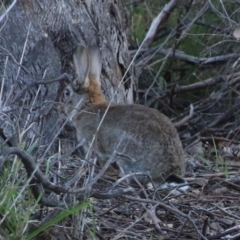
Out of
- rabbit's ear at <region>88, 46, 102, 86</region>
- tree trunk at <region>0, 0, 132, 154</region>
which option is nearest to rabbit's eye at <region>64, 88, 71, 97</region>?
tree trunk at <region>0, 0, 132, 154</region>

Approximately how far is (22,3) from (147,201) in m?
2.40

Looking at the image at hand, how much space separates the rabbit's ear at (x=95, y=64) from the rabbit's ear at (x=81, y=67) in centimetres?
5

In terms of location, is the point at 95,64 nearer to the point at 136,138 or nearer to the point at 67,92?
the point at 67,92

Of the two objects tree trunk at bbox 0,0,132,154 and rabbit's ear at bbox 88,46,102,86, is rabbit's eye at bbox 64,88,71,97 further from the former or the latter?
rabbit's ear at bbox 88,46,102,86

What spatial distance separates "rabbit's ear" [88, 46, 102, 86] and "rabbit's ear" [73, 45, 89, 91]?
0.05m

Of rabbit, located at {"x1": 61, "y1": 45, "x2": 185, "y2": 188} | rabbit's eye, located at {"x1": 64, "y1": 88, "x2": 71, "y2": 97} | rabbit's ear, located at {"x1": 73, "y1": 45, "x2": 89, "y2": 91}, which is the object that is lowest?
rabbit, located at {"x1": 61, "y1": 45, "x2": 185, "y2": 188}

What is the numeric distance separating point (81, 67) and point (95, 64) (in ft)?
0.42

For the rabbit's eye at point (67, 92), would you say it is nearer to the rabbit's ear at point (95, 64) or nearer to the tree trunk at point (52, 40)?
the tree trunk at point (52, 40)

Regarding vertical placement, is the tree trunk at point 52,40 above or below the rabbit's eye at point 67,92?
above

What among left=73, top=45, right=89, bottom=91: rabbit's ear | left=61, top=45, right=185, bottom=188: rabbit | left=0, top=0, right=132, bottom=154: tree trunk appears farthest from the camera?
left=73, top=45, right=89, bottom=91: rabbit's ear

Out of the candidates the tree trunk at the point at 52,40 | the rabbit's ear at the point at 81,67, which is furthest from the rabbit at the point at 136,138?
the tree trunk at the point at 52,40

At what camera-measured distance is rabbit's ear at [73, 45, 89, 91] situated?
618 centimetres

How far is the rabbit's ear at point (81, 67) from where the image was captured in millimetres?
6184

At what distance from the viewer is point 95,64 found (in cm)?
638
